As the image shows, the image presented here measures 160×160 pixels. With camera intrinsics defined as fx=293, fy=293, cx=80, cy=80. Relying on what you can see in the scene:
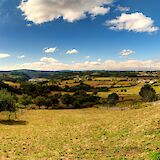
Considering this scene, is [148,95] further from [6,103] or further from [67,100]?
[6,103]

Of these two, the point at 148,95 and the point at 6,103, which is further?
the point at 148,95

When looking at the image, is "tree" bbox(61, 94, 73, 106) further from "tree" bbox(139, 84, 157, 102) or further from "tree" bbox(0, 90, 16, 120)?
"tree" bbox(0, 90, 16, 120)

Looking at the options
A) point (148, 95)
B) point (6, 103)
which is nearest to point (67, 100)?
point (148, 95)

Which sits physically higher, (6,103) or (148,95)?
(6,103)

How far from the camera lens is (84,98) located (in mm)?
158875

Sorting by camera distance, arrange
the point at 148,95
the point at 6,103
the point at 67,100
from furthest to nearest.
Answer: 1. the point at 67,100
2. the point at 148,95
3. the point at 6,103

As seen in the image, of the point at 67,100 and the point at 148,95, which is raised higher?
the point at 148,95

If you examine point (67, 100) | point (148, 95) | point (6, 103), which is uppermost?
point (6, 103)

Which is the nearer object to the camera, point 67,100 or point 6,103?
point 6,103

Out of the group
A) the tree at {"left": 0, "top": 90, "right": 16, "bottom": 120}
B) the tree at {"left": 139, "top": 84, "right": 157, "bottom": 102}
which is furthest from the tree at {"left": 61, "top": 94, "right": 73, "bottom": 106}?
the tree at {"left": 0, "top": 90, "right": 16, "bottom": 120}

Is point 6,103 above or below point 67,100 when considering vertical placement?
above

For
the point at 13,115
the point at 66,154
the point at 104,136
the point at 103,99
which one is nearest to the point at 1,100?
the point at 13,115

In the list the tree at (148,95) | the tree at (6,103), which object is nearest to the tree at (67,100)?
the tree at (148,95)

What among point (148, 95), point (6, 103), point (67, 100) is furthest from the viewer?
point (67, 100)
